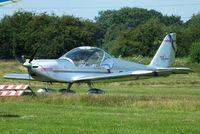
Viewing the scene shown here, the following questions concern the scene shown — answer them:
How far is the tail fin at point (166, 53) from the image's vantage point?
20859 millimetres

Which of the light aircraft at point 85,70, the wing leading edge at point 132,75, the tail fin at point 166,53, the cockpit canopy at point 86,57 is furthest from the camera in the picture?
the tail fin at point 166,53

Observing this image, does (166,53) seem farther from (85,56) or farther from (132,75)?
(85,56)

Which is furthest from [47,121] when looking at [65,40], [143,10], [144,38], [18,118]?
[143,10]

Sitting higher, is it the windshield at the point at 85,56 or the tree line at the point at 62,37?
the windshield at the point at 85,56

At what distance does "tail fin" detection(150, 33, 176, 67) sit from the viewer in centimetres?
2086

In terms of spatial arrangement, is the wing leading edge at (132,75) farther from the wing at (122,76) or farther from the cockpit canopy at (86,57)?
the cockpit canopy at (86,57)

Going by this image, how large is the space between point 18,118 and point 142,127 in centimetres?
296

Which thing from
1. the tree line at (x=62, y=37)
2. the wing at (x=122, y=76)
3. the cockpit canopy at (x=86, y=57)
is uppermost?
the cockpit canopy at (x=86, y=57)

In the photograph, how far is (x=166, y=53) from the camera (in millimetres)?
21094

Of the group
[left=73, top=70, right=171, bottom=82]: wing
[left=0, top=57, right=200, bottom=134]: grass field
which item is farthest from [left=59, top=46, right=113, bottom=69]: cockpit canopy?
[left=0, top=57, right=200, bottom=134]: grass field

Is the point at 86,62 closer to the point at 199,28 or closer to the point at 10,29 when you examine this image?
the point at 10,29

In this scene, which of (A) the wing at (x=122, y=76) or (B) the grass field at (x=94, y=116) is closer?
(B) the grass field at (x=94, y=116)

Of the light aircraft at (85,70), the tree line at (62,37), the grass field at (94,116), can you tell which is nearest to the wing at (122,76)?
the light aircraft at (85,70)

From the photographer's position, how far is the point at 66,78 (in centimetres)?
1866
